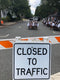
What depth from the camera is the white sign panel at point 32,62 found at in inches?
123

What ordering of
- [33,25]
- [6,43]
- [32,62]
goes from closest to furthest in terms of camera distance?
[32,62], [6,43], [33,25]

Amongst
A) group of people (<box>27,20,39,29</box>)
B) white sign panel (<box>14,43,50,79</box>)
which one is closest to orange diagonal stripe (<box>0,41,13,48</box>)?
white sign panel (<box>14,43,50,79</box>)

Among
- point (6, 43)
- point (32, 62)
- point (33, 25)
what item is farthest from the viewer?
point (33, 25)

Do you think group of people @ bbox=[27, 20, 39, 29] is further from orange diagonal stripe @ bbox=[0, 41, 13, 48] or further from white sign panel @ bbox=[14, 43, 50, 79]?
white sign panel @ bbox=[14, 43, 50, 79]

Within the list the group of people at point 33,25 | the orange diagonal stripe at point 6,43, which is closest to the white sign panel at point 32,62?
the orange diagonal stripe at point 6,43

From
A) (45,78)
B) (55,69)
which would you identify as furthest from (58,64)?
(45,78)

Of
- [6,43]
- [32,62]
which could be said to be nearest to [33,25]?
[6,43]

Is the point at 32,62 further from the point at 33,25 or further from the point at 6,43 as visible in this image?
the point at 33,25

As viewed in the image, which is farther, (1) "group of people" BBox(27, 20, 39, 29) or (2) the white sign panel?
(1) "group of people" BBox(27, 20, 39, 29)

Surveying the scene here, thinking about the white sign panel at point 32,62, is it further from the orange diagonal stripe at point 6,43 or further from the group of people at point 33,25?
the group of people at point 33,25

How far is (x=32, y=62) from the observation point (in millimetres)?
3180

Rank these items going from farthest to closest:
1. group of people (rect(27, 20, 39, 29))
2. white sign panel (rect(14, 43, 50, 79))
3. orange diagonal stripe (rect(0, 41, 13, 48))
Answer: group of people (rect(27, 20, 39, 29))
orange diagonal stripe (rect(0, 41, 13, 48))
white sign panel (rect(14, 43, 50, 79))

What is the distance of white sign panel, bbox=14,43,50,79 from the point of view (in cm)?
312

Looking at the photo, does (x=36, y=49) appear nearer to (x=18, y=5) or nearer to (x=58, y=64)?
(x=58, y=64)
